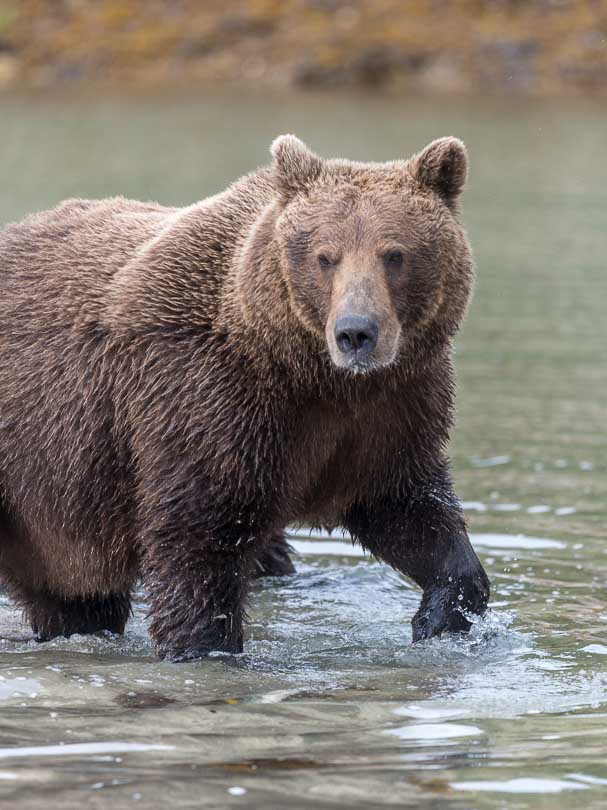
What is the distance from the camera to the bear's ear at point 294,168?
7.71 m

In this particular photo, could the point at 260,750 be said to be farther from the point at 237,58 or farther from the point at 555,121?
the point at 237,58

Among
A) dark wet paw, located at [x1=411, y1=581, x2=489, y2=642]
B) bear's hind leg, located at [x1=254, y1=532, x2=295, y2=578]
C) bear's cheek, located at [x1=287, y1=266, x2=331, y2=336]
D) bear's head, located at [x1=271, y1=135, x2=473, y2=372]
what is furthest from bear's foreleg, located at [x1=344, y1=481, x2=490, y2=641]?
bear's hind leg, located at [x1=254, y1=532, x2=295, y2=578]

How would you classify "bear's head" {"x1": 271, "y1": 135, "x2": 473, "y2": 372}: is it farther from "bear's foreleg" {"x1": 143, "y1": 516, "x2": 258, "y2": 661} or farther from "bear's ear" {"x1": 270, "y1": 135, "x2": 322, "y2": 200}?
"bear's foreleg" {"x1": 143, "y1": 516, "x2": 258, "y2": 661}

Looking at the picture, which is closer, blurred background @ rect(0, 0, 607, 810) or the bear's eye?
blurred background @ rect(0, 0, 607, 810)

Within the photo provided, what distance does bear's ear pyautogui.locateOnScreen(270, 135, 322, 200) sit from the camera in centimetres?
771

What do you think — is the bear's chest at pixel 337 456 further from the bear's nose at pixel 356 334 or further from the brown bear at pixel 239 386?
the bear's nose at pixel 356 334

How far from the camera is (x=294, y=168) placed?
7.72 metres

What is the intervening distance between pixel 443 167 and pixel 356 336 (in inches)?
47.6

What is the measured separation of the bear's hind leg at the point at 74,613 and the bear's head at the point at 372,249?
2.58m

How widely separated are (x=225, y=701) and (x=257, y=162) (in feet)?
89.6

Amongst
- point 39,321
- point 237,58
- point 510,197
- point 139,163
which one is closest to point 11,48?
point 237,58

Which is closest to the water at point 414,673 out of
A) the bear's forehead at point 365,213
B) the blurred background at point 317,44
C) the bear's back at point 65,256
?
the bear's back at point 65,256

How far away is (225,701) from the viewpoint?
7121mm

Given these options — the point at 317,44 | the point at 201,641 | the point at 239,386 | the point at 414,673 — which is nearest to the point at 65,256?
the point at 239,386
